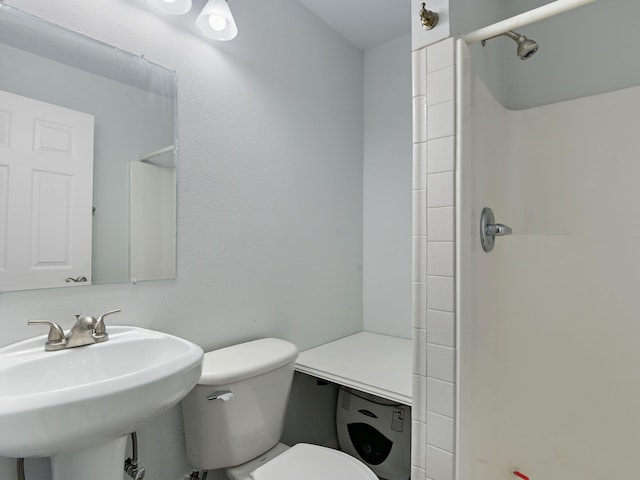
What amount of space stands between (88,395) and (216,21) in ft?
4.06


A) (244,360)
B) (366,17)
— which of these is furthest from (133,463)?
(366,17)

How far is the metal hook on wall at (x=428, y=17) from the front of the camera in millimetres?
1069

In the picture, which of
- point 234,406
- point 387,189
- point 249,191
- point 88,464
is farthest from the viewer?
point 387,189

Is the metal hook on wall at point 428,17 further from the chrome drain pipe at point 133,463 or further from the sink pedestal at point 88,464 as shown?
the chrome drain pipe at point 133,463

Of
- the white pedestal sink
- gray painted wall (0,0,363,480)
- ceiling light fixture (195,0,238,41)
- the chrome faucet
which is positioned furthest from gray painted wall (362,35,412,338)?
the chrome faucet

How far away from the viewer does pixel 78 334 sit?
97 centimetres

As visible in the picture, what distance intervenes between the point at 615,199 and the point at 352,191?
1214 mm

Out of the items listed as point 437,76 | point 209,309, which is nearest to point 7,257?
point 209,309

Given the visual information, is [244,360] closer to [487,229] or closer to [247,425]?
[247,425]

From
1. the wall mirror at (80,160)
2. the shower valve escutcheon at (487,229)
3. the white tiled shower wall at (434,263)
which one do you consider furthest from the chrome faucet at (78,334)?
the shower valve escutcheon at (487,229)

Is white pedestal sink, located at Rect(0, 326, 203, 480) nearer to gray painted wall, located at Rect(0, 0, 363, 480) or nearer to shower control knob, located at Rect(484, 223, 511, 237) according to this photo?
gray painted wall, located at Rect(0, 0, 363, 480)

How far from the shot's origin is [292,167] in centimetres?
172

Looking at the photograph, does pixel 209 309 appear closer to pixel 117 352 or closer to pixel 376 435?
pixel 117 352

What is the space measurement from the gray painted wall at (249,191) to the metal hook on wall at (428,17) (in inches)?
29.6
